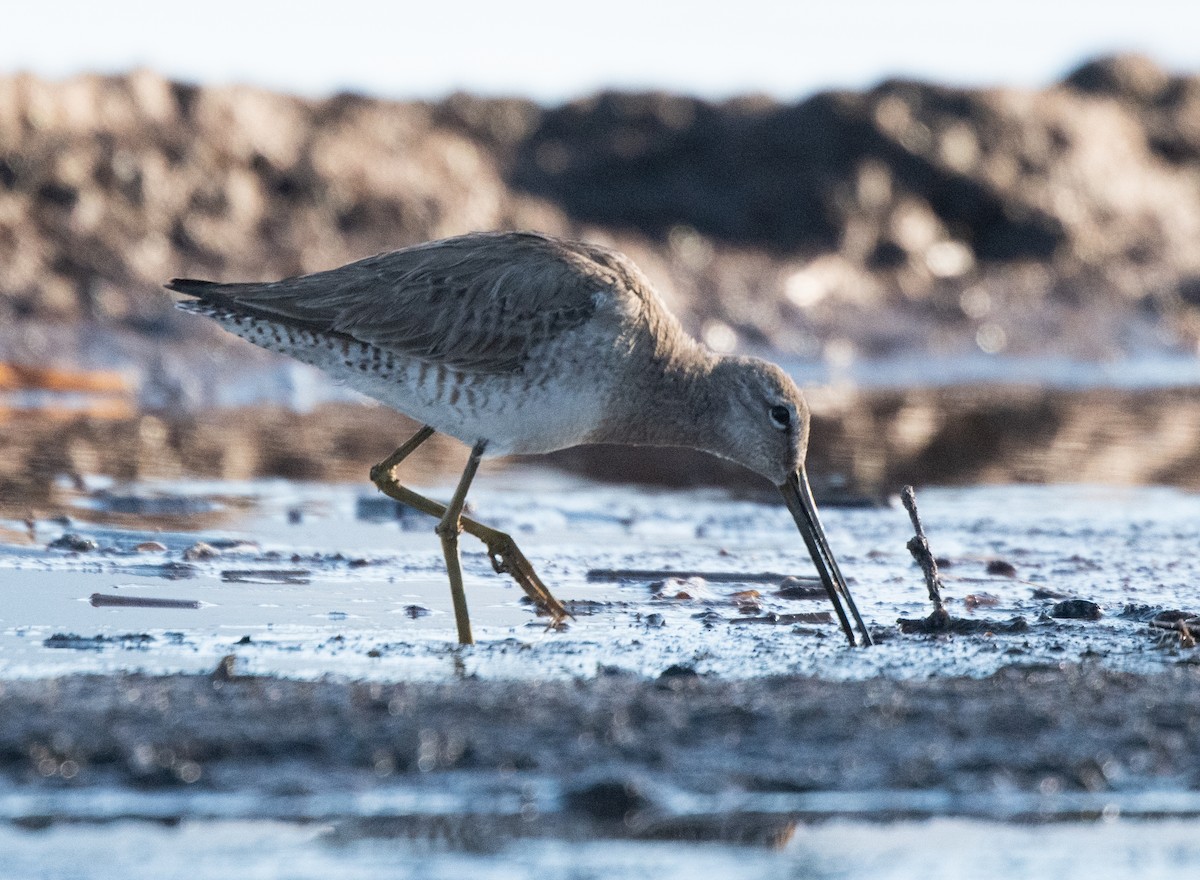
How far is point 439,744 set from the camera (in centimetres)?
391

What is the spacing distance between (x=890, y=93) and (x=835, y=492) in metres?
13.3

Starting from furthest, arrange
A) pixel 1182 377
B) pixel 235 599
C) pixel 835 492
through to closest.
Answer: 1. pixel 1182 377
2. pixel 835 492
3. pixel 235 599

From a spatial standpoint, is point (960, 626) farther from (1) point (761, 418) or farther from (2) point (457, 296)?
(2) point (457, 296)

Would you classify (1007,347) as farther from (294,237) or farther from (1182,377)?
(294,237)

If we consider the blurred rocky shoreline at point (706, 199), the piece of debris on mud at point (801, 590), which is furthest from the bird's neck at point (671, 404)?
the blurred rocky shoreline at point (706, 199)

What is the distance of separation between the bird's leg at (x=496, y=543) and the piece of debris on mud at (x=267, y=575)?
490mm

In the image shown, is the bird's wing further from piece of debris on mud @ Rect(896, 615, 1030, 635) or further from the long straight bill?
piece of debris on mud @ Rect(896, 615, 1030, 635)

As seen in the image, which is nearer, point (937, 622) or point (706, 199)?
point (937, 622)

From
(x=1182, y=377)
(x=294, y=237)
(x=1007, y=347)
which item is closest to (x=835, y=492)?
(x=294, y=237)

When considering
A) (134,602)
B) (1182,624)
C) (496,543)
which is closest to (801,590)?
(496,543)

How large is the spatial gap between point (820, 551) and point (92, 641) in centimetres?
247

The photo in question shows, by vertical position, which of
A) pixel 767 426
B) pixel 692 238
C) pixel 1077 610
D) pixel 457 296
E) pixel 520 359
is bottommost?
pixel 1077 610

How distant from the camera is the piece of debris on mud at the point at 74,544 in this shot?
6.36 meters

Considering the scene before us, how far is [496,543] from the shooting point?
19.8 feet
